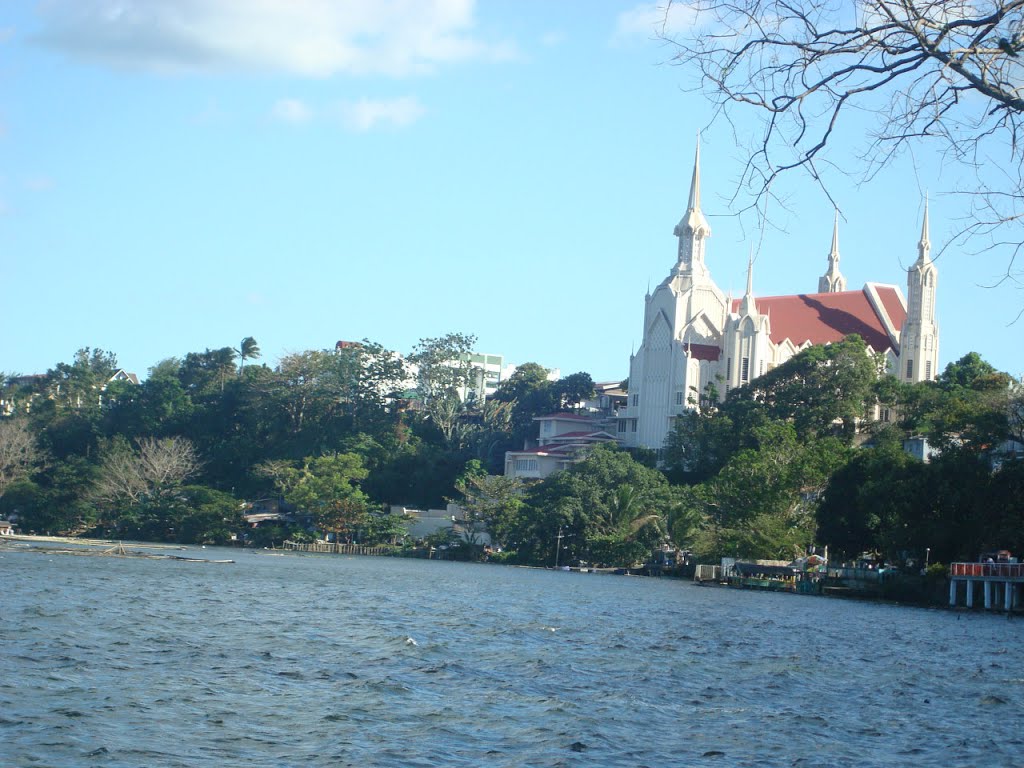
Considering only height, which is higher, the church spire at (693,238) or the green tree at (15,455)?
the church spire at (693,238)

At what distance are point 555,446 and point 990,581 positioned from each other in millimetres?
51179

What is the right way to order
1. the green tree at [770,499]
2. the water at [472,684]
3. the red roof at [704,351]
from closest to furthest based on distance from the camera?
the water at [472,684] → the green tree at [770,499] → the red roof at [704,351]

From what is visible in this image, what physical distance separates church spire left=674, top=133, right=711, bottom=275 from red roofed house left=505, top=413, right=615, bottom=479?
14.5 m

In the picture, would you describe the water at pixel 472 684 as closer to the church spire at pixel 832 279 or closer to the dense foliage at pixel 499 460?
the dense foliage at pixel 499 460

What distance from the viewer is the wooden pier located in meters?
46.8

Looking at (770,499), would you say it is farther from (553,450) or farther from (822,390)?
(553,450)

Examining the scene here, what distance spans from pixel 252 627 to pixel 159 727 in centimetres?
1247

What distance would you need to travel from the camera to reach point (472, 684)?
812 inches

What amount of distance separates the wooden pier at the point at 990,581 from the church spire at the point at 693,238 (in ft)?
164

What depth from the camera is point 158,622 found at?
92.8ft

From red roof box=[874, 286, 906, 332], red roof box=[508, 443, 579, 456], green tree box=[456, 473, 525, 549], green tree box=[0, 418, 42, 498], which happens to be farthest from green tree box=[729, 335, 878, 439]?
green tree box=[0, 418, 42, 498]

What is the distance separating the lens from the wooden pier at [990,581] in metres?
46.8

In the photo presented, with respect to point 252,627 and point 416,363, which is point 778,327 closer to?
point 416,363

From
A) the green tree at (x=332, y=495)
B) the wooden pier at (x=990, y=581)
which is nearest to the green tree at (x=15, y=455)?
the green tree at (x=332, y=495)
